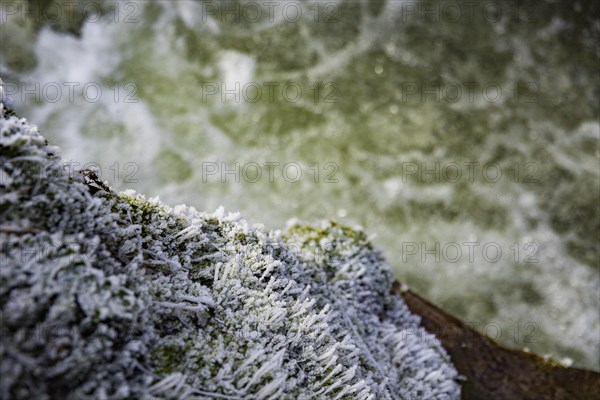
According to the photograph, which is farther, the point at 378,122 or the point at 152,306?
the point at 378,122

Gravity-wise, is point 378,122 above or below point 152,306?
above

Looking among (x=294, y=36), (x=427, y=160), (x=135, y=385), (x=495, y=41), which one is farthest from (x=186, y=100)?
(x=135, y=385)

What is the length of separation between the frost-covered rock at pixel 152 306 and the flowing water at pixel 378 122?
14.4 feet

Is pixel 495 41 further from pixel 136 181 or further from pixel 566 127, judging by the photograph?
pixel 136 181

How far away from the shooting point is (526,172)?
317 inches

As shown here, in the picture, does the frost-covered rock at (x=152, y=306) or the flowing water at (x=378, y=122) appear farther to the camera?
the flowing water at (x=378, y=122)

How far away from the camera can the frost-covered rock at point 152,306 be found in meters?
2.01

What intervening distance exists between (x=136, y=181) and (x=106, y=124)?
1196 mm

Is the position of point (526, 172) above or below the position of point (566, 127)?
below

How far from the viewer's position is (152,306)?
94.8 inches

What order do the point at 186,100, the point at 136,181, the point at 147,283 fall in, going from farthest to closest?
1. the point at 186,100
2. the point at 136,181
3. the point at 147,283

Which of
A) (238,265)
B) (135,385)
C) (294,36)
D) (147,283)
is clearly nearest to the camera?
(135,385)

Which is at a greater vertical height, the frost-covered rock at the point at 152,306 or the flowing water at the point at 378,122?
the flowing water at the point at 378,122

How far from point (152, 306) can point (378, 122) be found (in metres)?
6.63
